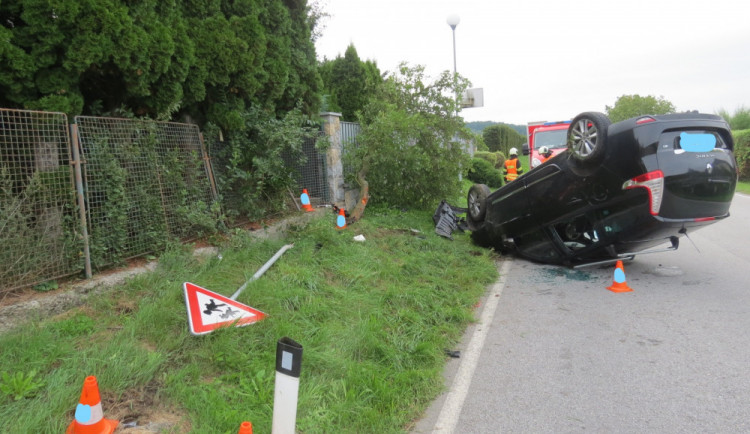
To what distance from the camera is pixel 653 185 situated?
223 inches

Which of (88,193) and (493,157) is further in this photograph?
(493,157)

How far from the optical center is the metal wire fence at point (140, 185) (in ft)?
16.5

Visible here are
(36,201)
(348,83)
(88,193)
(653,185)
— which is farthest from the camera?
(348,83)

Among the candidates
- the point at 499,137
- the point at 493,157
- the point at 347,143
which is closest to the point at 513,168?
the point at 347,143

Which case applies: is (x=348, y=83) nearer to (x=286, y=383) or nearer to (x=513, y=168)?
(x=513, y=168)

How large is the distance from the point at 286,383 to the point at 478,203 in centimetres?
715

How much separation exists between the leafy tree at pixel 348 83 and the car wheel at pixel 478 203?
4344 millimetres

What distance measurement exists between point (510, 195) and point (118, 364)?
6.23 metres

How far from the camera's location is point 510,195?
25.8 ft

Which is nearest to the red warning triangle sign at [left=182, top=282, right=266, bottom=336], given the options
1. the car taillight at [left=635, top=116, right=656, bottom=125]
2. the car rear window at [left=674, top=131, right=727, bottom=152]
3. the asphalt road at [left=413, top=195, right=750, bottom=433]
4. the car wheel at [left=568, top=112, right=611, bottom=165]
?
the asphalt road at [left=413, top=195, right=750, bottom=433]

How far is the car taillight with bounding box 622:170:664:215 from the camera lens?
5.61 m

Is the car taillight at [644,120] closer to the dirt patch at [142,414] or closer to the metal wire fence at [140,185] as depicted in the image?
the metal wire fence at [140,185]

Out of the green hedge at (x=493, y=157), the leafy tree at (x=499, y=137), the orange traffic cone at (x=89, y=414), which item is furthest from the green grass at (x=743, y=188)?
the orange traffic cone at (x=89, y=414)

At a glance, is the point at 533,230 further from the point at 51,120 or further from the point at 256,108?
the point at 51,120
